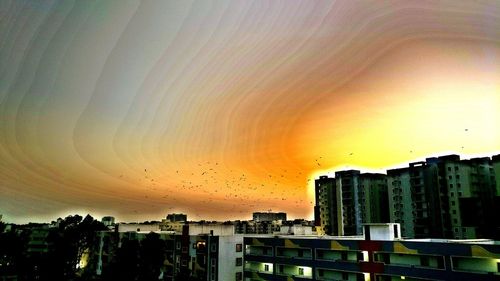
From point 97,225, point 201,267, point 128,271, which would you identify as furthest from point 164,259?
point 97,225

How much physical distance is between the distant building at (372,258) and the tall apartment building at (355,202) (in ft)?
140

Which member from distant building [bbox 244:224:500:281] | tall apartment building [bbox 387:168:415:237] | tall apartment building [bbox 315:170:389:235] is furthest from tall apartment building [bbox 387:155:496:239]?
distant building [bbox 244:224:500:281]

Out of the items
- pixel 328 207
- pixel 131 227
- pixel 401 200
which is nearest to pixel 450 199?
pixel 401 200

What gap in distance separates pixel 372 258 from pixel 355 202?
5170 centimetres

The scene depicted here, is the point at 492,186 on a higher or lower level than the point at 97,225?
higher

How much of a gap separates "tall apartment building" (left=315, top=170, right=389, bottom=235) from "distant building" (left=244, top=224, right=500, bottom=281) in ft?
140

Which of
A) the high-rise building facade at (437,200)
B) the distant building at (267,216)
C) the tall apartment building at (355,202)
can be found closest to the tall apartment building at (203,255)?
the tall apartment building at (355,202)

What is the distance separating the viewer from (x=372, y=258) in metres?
41.8

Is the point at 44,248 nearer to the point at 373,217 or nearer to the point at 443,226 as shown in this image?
the point at 373,217

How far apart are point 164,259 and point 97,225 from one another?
3050 cm

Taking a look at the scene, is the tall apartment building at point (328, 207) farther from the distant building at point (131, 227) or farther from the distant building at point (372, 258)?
the distant building at point (372, 258)

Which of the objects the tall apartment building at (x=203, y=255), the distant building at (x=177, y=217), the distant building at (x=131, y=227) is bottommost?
the tall apartment building at (x=203, y=255)

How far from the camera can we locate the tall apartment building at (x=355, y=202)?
9094cm

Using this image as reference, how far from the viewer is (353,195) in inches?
3647
